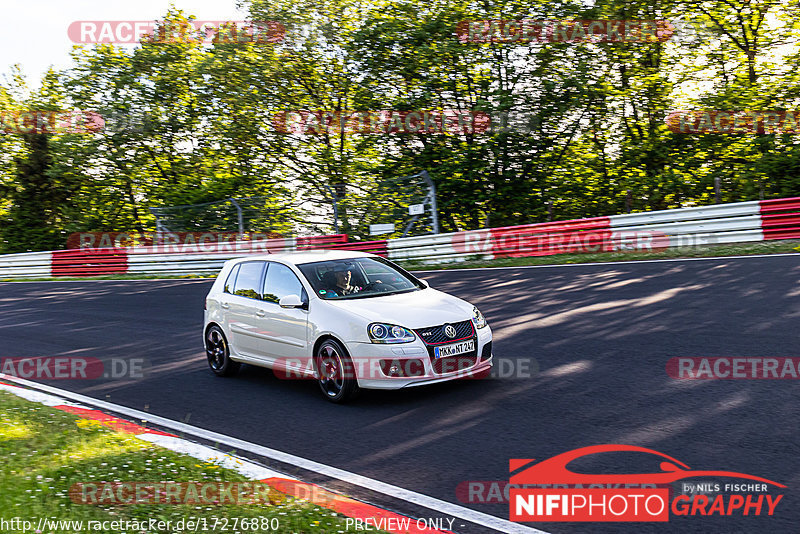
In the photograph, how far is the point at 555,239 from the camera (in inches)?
730

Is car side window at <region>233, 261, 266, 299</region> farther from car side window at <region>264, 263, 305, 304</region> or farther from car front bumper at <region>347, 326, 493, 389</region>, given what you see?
car front bumper at <region>347, 326, 493, 389</region>

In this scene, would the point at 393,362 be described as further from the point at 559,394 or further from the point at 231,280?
the point at 231,280

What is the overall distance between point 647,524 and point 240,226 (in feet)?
73.4

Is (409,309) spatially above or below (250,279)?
below

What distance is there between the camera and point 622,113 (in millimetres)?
23250

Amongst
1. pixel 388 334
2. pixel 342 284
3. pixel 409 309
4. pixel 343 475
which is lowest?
pixel 343 475

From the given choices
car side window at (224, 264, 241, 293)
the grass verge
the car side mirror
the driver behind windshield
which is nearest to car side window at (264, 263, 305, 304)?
the car side mirror

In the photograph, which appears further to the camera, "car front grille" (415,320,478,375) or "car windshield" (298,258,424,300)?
"car windshield" (298,258,424,300)

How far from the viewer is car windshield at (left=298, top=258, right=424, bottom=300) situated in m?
7.93

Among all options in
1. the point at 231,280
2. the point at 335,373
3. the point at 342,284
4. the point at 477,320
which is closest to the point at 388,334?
the point at 335,373

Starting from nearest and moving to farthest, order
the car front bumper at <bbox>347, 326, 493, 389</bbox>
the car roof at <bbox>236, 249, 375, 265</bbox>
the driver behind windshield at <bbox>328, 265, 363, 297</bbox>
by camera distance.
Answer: the car front bumper at <bbox>347, 326, 493, 389</bbox> → the driver behind windshield at <bbox>328, 265, 363, 297</bbox> → the car roof at <bbox>236, 249, 375, 265</bbox>

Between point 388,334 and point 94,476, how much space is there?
2921mm

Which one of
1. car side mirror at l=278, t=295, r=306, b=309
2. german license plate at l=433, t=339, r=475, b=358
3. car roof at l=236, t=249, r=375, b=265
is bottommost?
german license plate at l=433, t=339, r=475, b=358

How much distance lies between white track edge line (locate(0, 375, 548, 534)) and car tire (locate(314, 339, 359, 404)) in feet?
4.12
